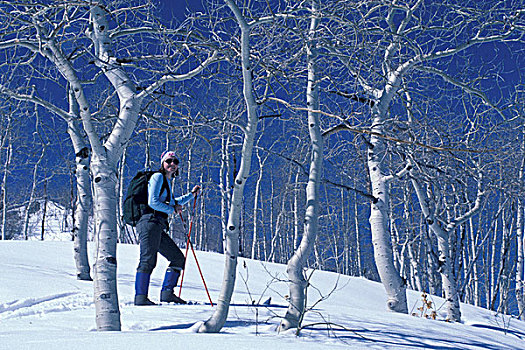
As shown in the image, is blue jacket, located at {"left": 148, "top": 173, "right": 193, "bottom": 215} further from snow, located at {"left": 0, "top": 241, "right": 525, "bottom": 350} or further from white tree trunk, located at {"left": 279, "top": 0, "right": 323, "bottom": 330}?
white tree trunk, located at {"left": 279, "top": 0, "right": 323, "bottom": 330}

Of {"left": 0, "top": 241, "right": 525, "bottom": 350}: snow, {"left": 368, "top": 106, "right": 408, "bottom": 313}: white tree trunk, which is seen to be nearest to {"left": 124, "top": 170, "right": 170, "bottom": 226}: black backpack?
{"left": 0, "top": 241, "right": 525, "bottom": 350}: snow

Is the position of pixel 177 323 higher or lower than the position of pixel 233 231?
lower

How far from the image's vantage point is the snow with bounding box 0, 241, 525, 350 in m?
2.54

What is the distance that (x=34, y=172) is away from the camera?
21.6 m

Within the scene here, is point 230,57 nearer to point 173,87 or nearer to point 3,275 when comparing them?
point 173,87

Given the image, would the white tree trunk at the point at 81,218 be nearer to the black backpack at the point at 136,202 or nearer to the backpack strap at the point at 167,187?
the black backpack at the point at 136,202

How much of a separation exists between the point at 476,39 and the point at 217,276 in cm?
686

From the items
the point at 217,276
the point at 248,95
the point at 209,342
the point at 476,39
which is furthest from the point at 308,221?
the point at 217,276

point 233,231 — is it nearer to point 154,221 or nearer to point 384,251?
point 154,221

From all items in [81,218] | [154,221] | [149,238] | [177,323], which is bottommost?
[177,323]

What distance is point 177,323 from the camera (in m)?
3.81

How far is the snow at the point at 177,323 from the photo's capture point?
2.54m

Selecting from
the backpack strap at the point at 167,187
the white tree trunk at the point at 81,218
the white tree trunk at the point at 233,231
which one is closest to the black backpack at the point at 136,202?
the backpack strap at the point at 167,187

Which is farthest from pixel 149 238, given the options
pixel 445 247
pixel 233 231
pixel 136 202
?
pixel 445 247
